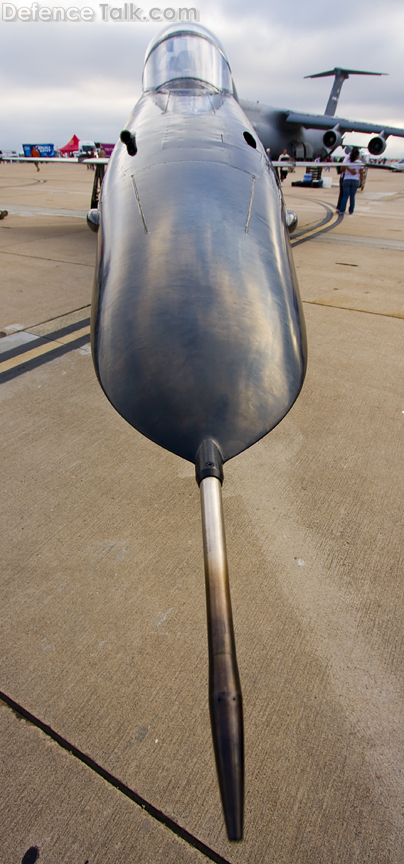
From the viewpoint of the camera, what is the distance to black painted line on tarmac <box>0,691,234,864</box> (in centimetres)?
134

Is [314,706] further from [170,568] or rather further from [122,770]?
[170,568]

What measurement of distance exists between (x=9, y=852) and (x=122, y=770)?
37 centimetres

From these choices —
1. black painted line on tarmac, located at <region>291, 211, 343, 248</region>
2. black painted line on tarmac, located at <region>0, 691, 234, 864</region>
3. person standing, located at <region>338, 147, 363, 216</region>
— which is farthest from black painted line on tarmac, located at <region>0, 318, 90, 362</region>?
person standing, located at <region>338, 147, 363, 216</region>

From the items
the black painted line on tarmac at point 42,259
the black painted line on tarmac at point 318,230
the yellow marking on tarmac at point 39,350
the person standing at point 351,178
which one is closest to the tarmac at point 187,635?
the yellow marking on tarmac at point 39,350

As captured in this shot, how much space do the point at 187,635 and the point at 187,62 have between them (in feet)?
18.1

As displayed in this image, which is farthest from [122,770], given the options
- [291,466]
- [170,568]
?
[291,466]

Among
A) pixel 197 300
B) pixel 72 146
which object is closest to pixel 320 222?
pixel 197 300

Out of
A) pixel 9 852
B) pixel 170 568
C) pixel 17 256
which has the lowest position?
pixel 9 852

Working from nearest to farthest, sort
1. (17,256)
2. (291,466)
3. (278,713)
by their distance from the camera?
(278,713) < (291,466) < (17,256)

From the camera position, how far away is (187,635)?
1925mm

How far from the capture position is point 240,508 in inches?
103

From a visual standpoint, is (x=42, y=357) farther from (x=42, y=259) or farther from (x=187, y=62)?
(x=42, y=259)

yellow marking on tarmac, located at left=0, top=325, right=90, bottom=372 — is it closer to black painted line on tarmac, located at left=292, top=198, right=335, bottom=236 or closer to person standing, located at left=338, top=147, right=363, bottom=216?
black painted line on tarmac, located at left=292, top=198, right=335, bottom=236

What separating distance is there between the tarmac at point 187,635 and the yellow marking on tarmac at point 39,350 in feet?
1.26
